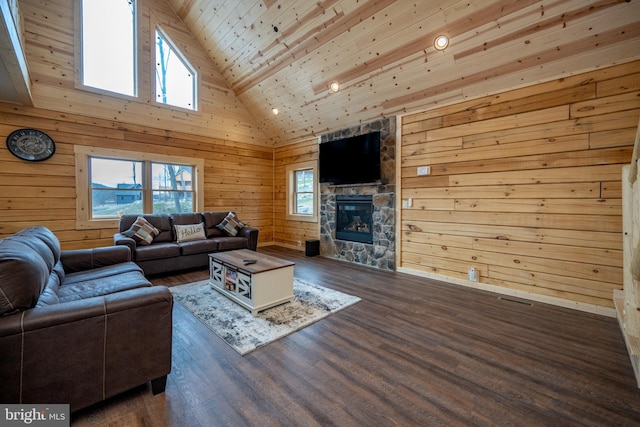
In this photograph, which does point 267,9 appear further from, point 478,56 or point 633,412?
point 633,412

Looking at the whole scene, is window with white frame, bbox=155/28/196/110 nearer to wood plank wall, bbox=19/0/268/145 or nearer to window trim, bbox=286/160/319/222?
wood plank wall, bbox=19/0/268/145

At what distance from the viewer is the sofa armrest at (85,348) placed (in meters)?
1.30

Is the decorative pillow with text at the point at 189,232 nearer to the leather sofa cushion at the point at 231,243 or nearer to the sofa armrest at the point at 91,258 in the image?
the leather sofa cushion at the point at 231,243

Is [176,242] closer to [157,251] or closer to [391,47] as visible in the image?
[157,251]

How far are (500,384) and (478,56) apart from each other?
3.45 metres

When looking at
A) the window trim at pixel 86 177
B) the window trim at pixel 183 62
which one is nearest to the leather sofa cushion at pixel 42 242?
the window trim at pixel 86 177

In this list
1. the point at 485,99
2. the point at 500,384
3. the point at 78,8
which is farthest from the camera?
the point at 78,8

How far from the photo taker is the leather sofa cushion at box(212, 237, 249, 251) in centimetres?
476

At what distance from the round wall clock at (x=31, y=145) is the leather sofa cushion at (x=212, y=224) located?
2.41m

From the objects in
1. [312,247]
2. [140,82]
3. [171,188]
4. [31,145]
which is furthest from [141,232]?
[312,247]

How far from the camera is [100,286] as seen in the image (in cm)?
228

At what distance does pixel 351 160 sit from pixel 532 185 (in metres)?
2.79

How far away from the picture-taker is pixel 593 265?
293cm

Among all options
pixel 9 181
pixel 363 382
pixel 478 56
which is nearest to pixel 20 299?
pixel 363 382
